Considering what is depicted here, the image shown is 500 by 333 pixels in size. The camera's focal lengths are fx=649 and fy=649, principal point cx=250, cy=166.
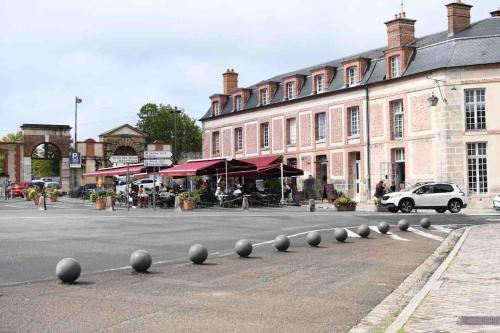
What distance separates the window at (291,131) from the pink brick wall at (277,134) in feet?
1.84

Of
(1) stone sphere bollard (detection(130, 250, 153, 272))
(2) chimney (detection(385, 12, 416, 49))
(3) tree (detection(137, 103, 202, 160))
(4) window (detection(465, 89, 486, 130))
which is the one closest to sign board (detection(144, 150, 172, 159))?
(4) window (detection(465, 89, 486, 130))

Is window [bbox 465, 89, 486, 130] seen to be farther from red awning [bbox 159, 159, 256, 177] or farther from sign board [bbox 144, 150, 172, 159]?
sign board [bbox 144, 150, 172, 159]

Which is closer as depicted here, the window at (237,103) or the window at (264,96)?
the window at (264,96)

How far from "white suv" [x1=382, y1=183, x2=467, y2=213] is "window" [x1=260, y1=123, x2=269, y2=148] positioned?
68.7 feet

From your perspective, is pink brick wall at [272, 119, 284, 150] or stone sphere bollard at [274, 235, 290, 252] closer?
stone sphere bollard at [274, 235, 290, 252]

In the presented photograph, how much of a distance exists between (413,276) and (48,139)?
54.1m

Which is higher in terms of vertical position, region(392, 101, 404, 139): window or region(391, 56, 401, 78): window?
region(391, 56, 401, 78): window

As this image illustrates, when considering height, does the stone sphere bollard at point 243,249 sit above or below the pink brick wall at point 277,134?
below

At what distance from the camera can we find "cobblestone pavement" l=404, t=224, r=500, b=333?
636 cm

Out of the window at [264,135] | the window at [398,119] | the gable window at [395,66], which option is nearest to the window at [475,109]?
the window at [398,119]

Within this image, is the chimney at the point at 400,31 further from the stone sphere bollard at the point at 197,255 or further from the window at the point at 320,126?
the stone sphere bollard at the point at 197,255

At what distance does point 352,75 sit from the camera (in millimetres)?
44812

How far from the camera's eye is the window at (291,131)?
1925 inches

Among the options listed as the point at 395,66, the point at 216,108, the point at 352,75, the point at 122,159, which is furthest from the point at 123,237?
the point at 216,108
